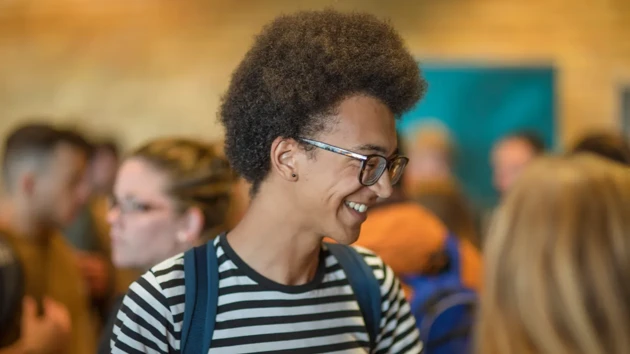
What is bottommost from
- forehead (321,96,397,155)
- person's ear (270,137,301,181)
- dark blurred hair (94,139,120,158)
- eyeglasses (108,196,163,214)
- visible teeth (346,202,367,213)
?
visible teeth (346,202,367,213)

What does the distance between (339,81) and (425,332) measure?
46.0 inches

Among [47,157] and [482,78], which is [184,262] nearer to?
[47,157]

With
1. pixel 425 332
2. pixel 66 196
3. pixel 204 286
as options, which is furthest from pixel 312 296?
pixel 66 196

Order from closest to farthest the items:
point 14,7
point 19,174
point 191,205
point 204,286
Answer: point 204,286 < point 191,205 < point 19,174 < point 14,7

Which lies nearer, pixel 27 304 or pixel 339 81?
pixel 339 81

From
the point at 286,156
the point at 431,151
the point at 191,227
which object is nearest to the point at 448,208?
the point at 191,227

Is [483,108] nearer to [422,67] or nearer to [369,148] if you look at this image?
[422,67]

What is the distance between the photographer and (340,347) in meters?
1.40

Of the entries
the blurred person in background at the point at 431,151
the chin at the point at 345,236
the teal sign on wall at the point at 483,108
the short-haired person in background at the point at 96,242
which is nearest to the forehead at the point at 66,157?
the short-haired person in background at the point at 96,242

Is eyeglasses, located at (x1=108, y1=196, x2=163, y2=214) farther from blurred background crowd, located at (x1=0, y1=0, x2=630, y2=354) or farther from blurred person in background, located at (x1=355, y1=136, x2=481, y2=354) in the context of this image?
blurred background crowd, located at (x1=0, y1=0, x2=630, y2=354)

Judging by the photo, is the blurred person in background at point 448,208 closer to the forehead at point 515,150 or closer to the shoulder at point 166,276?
the forehead at point 515,150

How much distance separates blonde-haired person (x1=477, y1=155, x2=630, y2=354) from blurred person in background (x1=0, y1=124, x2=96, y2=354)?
1.67 metres

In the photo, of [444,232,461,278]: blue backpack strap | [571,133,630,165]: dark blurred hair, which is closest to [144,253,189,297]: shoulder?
[444,232,461,278]: blue backpack strap

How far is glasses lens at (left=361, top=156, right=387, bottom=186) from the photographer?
1357 mm
